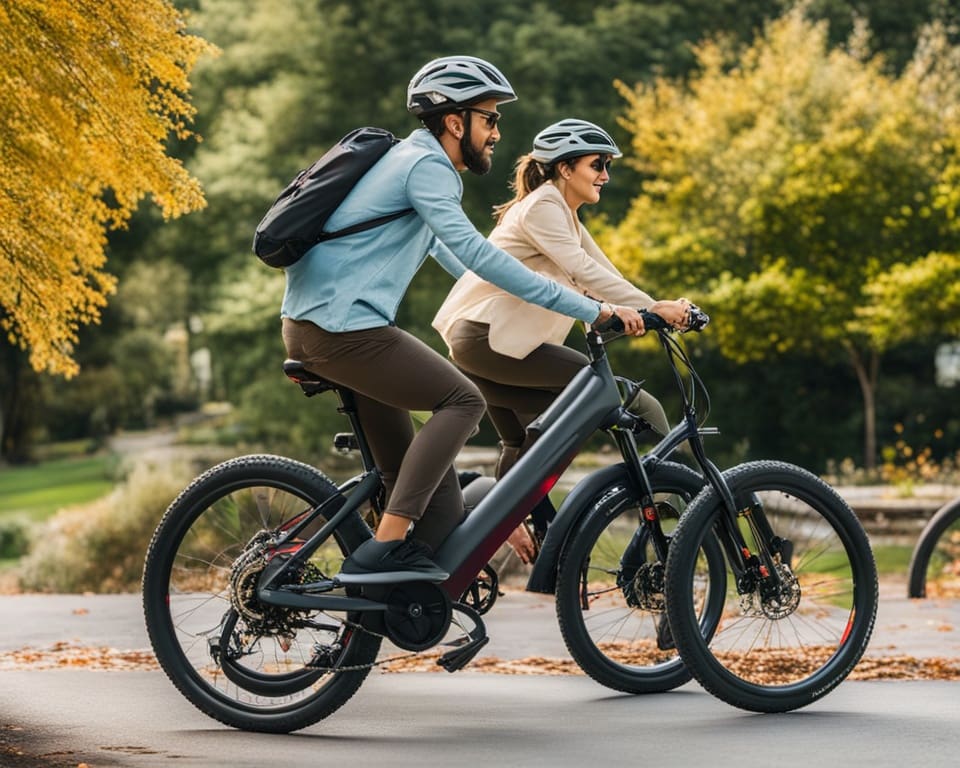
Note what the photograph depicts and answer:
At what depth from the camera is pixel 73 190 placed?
30.9 ft

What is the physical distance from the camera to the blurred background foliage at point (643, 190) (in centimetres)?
2633

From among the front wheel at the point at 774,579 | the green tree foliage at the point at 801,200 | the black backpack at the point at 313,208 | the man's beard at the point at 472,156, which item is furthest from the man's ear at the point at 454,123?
the green tree foliage at the point at 801,200

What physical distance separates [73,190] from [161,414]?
5176cm

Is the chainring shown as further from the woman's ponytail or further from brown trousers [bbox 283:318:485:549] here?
the woman's ponytail

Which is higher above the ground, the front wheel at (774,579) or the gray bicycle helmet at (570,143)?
the gray bicycle helmet at (570,143)

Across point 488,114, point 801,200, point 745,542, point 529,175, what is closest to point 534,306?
point 529,175

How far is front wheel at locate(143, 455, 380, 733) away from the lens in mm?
5402

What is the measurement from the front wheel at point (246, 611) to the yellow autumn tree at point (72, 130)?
3.47 m

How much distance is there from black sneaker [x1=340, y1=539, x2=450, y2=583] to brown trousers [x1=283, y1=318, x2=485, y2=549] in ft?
0.40

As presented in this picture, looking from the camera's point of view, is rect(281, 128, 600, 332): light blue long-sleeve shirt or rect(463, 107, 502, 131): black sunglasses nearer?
rect(281, 128, 600, 332): light blue long-sleeve shirt

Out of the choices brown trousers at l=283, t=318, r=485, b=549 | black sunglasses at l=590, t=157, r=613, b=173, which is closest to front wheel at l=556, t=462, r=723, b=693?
brown trousers at l=283, t=318, r=485, b=549

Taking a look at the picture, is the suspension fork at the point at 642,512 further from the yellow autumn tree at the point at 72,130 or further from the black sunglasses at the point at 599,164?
the yellow autumn tree at the point at 72,130

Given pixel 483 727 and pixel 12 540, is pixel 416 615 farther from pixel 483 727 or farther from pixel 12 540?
pixel 12 540

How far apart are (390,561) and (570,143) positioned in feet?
6.38
